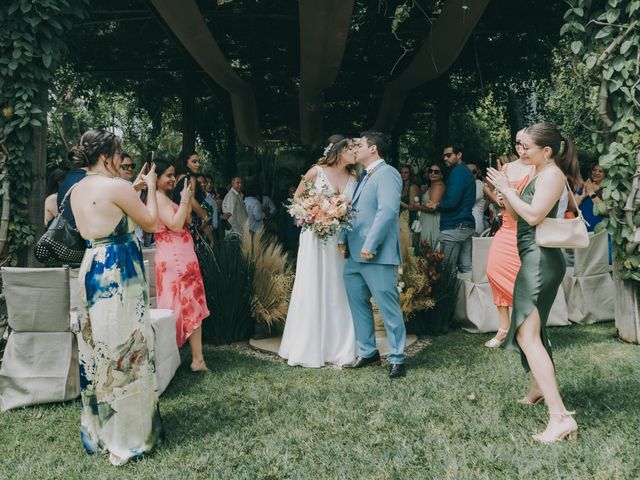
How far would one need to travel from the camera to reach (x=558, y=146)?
353 centimetres

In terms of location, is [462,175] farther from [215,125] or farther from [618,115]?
[215,125]

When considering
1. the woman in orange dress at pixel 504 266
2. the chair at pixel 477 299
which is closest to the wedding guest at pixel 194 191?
the woman in orange dress at pixel 504 266

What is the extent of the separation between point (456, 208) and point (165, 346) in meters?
3.46

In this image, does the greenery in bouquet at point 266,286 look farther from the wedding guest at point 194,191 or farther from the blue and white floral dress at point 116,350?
the blue and white floral dress at point 116,350

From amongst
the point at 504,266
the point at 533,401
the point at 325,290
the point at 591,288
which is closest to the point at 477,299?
the point at 504,266

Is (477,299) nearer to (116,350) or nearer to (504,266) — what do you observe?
(504,266)

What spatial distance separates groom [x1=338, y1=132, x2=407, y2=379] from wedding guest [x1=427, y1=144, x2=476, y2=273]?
167 cm

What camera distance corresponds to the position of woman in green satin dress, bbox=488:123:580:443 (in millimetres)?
3361

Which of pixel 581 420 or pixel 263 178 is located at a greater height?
pixel 263 178

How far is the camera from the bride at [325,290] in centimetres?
532

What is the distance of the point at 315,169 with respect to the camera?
17.9ft

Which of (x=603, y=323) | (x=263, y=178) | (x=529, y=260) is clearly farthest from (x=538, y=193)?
(x=263, y=178)

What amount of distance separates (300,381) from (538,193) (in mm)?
2317

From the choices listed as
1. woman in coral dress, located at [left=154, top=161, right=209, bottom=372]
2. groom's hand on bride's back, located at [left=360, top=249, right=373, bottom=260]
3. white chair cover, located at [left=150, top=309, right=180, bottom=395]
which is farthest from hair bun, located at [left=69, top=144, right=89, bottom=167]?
groom's hand on bride's back, located at [left=360, top=249, right=373, bottom=260]
